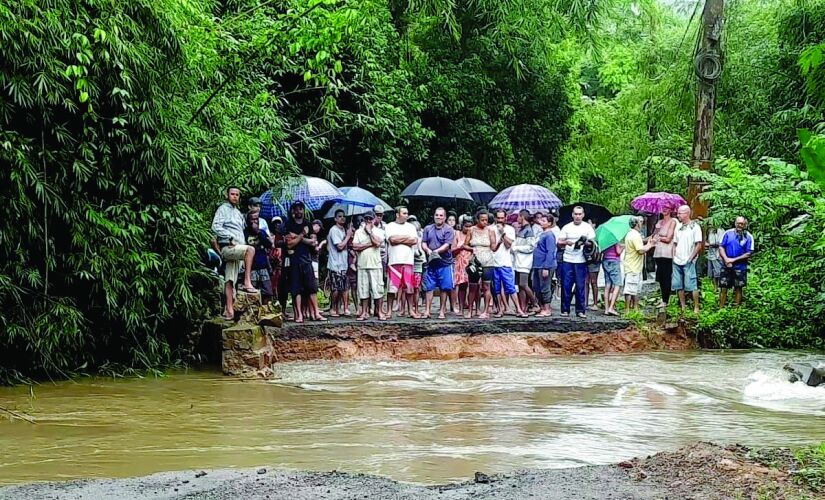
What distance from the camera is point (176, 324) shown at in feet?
42.9

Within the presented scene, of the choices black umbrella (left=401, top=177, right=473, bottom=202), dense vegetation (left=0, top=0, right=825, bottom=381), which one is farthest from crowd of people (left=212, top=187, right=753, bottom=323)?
black umbrella (left=401, top=177, right=473, bottom=202)

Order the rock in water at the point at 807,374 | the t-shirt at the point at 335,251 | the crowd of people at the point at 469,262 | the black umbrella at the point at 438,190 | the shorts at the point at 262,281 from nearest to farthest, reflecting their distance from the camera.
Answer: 1. the rock in water at the point at 807,374
2. the shorts at the point at 262,281
3. the crowd of people at the point at 469,262
4. the t-shirt at the point at 335,251
5. the black umbrella at the point at 438,190

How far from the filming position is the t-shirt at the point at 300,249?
14.1m

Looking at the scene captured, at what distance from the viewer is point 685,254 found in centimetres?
1538

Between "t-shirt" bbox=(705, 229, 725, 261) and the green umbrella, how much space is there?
1.66 meters

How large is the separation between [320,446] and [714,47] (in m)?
12.7

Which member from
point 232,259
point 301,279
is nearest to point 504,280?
point 301,279

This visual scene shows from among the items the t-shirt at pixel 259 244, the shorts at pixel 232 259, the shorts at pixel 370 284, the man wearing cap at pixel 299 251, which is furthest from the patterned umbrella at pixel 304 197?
the shorts at pixel 232 259

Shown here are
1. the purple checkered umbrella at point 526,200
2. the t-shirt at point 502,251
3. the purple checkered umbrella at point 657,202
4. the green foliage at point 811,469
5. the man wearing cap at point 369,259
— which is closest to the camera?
the green foliage at point 811,469

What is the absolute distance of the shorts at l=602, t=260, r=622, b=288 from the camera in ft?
53.0

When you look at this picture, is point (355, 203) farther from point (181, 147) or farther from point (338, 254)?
point (181, 147)

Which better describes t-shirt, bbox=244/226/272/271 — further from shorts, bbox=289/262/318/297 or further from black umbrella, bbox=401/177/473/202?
black umbrella, bbox=401/177/473/202

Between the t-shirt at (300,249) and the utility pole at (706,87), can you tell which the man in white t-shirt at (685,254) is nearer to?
the utility pole at (706,87)

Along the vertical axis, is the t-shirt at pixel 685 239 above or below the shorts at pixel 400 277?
above
